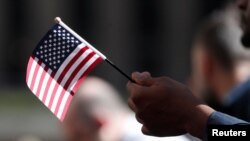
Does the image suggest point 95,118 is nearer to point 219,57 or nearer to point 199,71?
point 199,71

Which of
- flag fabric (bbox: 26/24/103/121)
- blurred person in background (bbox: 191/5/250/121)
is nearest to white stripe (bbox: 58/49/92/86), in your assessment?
flag fabric (bbox: 26/24/103/121)

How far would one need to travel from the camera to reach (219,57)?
6230 millimetres

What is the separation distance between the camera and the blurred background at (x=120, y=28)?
102 feet

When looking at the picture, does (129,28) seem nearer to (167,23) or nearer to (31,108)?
(167,23)

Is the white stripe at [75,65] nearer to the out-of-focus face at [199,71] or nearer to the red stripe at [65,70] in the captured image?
the red stripe at [65,70]

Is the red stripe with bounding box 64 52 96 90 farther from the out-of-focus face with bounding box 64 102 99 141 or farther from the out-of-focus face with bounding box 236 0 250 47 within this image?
the out-of-focus face with bounding box 64 102 99 141

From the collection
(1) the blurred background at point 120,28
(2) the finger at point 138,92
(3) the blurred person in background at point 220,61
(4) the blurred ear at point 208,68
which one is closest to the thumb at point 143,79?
(2) the finger at point 138,92

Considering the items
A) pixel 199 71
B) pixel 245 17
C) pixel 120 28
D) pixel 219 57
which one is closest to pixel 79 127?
pixel 199 71

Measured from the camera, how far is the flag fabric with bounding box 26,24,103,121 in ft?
13.1

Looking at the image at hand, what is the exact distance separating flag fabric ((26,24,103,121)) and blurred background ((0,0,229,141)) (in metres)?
25.9

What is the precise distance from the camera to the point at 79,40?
158 inches

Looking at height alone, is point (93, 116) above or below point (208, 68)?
below

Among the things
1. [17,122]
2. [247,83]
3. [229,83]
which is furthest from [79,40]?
[17,122]

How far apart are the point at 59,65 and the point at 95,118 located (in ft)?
8.15
